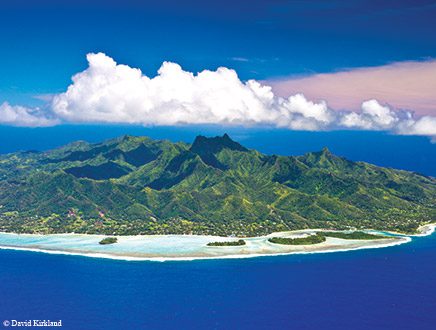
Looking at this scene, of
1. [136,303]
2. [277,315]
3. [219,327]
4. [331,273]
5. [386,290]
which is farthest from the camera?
[331,273]

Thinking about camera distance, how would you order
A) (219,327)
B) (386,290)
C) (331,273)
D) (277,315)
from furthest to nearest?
1. (331,273)
2. (386,290)
3. (277,315)
4. (219,327)

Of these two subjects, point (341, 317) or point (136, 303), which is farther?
point (136, 303)

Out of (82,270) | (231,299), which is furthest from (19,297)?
(231,299)

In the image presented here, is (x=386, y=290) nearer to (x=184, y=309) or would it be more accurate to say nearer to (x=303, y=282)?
(x=303, y=282)

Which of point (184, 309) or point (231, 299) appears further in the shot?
point (231, 299)

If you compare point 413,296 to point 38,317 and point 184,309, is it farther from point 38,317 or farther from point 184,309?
point 38,317

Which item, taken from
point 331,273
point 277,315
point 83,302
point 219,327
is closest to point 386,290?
point 331,273
